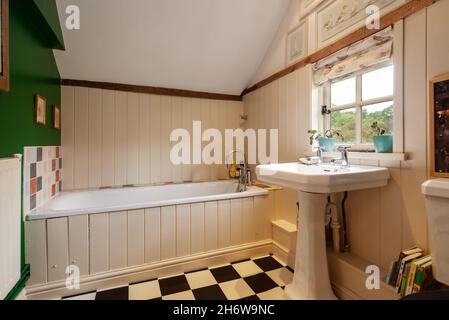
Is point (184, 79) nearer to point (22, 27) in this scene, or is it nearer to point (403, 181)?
point (22, 27)

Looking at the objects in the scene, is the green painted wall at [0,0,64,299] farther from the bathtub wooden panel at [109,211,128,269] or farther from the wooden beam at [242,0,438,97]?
the wooden beam at [242,0,438,97]

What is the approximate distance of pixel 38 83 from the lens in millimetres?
1651

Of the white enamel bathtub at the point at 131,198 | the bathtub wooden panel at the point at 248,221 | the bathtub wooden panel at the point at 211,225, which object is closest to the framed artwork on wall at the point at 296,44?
the white enamel bathtub at the point at 131,198

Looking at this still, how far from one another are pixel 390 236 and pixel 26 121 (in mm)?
2501

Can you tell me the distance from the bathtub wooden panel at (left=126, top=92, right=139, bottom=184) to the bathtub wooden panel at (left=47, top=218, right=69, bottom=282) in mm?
1046

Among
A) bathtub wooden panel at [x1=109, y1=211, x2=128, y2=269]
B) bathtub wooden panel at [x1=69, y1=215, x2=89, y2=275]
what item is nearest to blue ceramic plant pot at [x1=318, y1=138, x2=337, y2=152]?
bathtub wooden panel at [x1=109, y1=211, x2=128, y2=269]

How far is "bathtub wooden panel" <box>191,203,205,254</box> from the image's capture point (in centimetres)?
187

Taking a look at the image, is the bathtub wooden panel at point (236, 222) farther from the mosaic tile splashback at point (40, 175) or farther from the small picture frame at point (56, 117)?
the small picture frame at point (56, 117)

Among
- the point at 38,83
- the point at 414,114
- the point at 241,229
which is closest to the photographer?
the point at 414,114

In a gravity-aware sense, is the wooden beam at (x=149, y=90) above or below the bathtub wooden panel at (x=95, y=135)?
above

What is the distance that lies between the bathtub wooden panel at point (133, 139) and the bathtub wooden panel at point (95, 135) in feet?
0.95

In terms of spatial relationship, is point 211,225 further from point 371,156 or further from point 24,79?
point 24,79

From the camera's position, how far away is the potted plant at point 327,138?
5.71 feet
